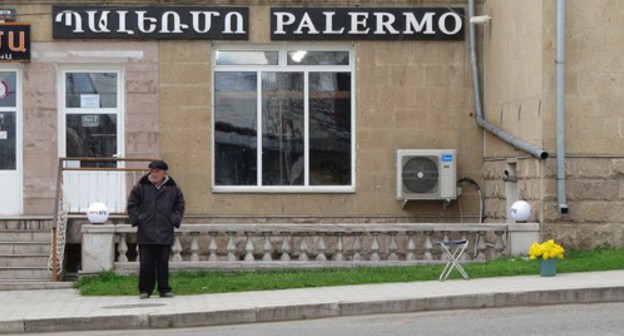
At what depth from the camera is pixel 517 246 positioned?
667 inches

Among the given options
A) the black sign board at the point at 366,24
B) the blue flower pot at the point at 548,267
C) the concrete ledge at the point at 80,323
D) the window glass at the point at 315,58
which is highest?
the black sign board at the point at 366,24

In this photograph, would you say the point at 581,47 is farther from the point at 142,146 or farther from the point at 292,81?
the point at 142,146

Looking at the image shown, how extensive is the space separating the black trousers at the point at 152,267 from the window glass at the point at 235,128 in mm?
4914

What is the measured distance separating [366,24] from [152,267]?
672 centimetres

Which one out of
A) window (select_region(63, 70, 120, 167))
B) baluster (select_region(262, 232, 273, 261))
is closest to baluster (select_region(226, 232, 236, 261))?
baluster (select_region(262, 232, 273, 261))

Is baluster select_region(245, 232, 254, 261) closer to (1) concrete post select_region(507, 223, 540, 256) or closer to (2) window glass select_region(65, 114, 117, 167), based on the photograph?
(2) window glass select_region(65, 114, 117, 167)

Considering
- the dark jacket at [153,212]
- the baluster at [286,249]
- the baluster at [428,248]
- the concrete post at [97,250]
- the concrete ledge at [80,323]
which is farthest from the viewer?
the baluster at [428,248]

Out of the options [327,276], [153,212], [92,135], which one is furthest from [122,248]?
[92,135]

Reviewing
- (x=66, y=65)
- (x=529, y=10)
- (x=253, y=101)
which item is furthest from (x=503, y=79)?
(x=66, y=65)

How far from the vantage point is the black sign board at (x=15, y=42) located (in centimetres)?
1898

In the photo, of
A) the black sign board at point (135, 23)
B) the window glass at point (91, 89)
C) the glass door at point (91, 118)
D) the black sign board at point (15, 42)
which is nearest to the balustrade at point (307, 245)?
the glass door at point (91, 118)

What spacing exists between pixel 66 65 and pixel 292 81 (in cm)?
388

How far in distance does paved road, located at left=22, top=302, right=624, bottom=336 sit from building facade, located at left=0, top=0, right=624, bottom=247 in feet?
19.3

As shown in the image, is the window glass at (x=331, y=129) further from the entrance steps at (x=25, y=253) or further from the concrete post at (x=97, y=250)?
the entrance steps at (x=25, y=253)
